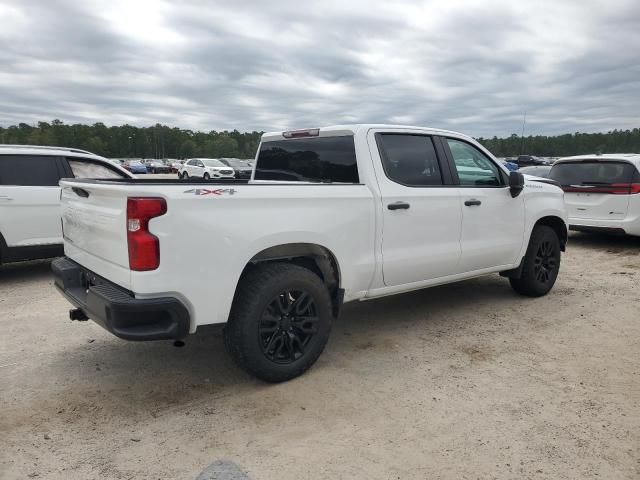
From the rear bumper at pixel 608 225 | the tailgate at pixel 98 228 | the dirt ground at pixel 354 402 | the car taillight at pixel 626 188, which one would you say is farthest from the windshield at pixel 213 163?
the tailgate at pixel 98 228

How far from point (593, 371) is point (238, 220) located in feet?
9.45

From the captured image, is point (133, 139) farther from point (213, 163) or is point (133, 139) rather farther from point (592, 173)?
point (592, 173)

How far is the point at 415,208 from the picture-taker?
4.27 m

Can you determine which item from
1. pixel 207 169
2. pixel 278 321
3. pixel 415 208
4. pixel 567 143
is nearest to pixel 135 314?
pixel 278 321

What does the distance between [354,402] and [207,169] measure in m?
31.8

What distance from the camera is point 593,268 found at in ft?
24.3

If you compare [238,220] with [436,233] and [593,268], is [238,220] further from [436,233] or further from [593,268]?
[593,268]

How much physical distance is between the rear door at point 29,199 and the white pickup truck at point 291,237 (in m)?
2.95

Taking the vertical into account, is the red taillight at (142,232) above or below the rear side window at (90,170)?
below

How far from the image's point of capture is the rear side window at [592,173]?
8539 millimetres

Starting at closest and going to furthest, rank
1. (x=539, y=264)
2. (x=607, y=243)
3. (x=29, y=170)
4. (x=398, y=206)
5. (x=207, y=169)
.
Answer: (x=398, y=206) < (x=539, y=264) < (x=29, y=170) < (x=607, y=243) < (x=207, y=169)

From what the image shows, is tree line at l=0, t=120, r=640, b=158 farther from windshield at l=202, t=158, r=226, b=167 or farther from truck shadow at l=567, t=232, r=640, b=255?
truck shadow at l=567, t=232, r=640, b=255

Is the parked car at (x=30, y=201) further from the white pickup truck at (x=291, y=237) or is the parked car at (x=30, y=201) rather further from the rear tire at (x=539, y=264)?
the rear tire at (x=539, y=264)

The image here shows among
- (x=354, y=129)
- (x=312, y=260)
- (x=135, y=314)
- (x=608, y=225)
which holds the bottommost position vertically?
(x=608, y=225)
